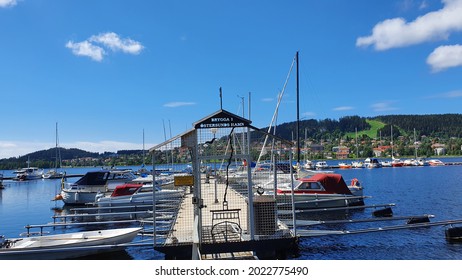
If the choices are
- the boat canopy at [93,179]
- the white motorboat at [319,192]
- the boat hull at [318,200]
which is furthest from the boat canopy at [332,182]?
the boat canopy at [93,179]

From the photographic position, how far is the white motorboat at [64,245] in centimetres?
1480

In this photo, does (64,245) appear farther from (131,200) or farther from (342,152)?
(342,152)

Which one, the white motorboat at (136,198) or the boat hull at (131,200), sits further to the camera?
the boat hull at (131,200)

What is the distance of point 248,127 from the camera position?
11.1 m

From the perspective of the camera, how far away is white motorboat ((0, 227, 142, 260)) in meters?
14.8

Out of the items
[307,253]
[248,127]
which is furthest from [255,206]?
[307,253]

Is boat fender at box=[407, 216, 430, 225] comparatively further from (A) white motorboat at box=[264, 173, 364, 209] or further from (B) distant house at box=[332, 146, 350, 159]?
(B) distant house at box=[332, 146, 350, 159]

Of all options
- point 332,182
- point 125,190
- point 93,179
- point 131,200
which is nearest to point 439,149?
point 332,182

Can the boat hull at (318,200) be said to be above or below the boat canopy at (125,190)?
below

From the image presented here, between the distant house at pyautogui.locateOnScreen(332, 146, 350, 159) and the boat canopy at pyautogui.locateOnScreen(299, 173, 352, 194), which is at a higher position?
the distant house at pyautogui.locateOnScreen(332, 146, 350, 159)

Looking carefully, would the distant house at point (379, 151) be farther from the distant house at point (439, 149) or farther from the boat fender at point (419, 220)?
the boat fender at point (419, 220)

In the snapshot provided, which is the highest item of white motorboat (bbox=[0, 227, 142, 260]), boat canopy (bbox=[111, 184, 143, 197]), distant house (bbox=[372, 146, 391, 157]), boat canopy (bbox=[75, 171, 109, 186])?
distant house (bbox=[372, 146, 391, 157])

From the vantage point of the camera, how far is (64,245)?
15438 mm

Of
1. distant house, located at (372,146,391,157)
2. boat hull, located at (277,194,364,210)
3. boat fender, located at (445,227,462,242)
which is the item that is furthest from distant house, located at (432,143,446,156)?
boat fender, located at (445,227,462,242)
